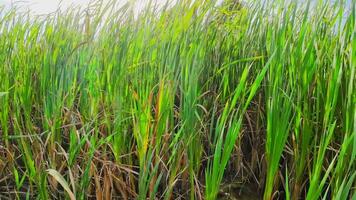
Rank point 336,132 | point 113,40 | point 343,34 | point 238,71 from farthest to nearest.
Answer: point 113,40
point 238,71
point 343,34
point 336,132

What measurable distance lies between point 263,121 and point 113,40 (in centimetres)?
71

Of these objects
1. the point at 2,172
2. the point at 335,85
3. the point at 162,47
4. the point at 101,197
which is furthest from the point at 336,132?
the point at 2,172

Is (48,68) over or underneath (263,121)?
over

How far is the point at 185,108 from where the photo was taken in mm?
1308

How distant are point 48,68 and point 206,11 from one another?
65 centimetres

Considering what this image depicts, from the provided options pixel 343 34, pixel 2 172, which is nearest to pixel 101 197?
pixel 2 172

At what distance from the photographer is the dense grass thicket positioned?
4.16 feet

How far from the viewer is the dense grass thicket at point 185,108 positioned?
127 centimetres

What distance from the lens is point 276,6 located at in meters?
1.86

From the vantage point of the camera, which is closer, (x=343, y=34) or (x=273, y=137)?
(x=273, y=137)

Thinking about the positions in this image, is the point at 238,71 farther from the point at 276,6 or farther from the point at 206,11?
the point at 276,6

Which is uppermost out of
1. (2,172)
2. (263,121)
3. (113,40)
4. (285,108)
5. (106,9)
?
(106,9)

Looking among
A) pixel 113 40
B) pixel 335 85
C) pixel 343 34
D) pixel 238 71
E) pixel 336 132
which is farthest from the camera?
pixel 113 40

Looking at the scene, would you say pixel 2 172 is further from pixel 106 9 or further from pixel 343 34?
pixel 343 34
